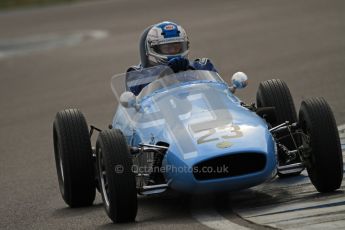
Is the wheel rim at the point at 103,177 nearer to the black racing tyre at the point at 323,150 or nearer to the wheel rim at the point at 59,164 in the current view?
the wheel rim at the point at 59,164

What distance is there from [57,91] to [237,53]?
413cm

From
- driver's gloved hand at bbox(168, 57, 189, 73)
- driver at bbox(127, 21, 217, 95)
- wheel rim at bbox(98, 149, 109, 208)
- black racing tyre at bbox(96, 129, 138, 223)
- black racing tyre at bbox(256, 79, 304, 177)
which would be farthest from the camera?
driver at bbox(127, 21, 217, 95)

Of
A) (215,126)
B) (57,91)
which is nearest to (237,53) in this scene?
(57,91)

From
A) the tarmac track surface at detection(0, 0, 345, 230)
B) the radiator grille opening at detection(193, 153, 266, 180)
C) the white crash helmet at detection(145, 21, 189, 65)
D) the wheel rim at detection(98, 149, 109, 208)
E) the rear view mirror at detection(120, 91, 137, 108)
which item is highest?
the white crash helmet at detection(145, 21, 189, 65)

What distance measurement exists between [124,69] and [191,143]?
42.6 feet

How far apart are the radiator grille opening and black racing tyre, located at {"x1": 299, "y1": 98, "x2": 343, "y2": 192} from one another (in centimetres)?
58

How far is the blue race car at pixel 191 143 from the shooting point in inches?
303

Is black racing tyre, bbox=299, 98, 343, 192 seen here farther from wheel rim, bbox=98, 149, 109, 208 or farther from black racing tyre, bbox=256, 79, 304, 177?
wheel rim, bbox=98, 149, 109, 208

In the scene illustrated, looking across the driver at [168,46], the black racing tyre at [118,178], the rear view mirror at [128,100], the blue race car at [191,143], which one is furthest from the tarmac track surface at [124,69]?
the driver at [168,46]

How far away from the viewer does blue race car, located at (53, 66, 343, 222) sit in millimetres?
7699

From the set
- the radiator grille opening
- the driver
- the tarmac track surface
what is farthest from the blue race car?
the driver

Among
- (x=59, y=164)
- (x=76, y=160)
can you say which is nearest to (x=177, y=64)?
(x=76, y=160)

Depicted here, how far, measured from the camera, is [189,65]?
382 inches

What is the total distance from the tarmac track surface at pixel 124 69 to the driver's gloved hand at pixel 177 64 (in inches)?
49.8
